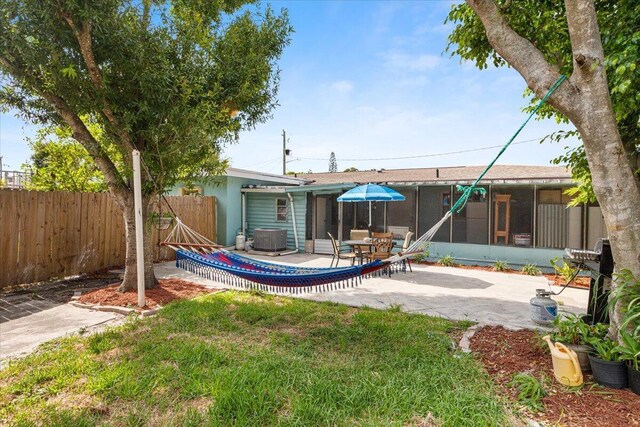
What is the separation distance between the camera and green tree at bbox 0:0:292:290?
14.7 ft

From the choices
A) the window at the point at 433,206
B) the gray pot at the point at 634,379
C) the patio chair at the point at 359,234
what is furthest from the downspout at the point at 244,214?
the gray pot at the point at 634,379

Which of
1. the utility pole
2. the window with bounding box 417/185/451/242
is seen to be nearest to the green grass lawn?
the window with bounding box 417/185/451/242

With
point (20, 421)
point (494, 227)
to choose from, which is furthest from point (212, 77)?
point (494, 227)

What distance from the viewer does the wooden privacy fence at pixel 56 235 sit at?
6.10 meters

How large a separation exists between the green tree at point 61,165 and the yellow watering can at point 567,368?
10766 millimetres

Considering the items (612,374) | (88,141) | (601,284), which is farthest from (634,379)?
(88,141)

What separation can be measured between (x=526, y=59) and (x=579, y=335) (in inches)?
98.4

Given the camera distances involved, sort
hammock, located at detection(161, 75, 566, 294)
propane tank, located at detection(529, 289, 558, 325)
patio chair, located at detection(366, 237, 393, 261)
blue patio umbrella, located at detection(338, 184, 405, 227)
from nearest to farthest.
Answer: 1. propane tank, located at detection(529, 289, 558, 325)
2. hammock, located at detection(161, 75, 566, 294)
3. patio chair, located at detection(366, 237, 393, 261)
4. blue patio umbrella, located at detection(338, 184, 405, 227)

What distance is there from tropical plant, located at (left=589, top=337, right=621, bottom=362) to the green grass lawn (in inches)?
34.7

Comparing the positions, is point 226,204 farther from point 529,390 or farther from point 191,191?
point 529,390

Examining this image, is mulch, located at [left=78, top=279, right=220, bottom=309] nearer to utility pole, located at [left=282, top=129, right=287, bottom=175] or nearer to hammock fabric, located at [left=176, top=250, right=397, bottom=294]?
hammock fabric, located at [left=176, top=250, right=397, bottom=294]

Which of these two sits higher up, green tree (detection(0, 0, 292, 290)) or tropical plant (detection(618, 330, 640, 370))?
green tree (detection(0, 0, 292, 290))

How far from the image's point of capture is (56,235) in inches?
270

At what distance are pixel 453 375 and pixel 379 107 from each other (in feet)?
43.8
